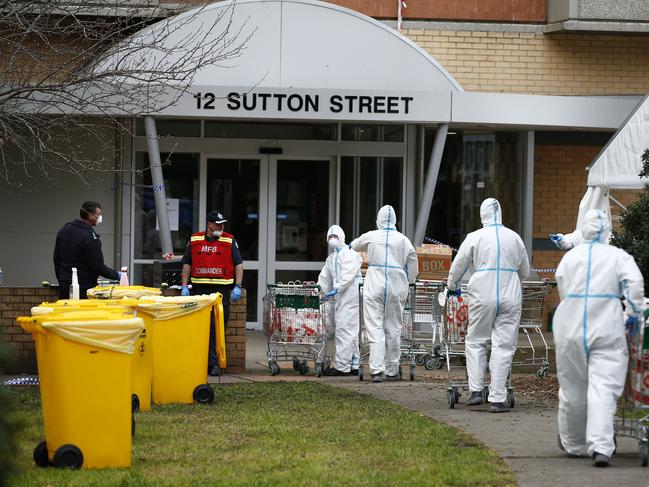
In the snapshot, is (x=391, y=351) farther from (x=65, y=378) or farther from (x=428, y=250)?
(x=65, y=378)

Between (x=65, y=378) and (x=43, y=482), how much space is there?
2.24 feet

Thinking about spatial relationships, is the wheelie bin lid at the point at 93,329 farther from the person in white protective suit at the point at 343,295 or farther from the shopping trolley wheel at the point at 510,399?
the person in white protective suit at the point at 343,295

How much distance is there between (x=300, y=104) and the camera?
55.6 ft

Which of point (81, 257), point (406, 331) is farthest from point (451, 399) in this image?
point (81, 257)

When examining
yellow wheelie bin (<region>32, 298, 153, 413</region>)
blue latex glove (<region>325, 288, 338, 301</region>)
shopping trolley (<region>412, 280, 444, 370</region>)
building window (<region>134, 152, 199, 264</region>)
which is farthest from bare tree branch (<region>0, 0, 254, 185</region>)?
shopping trolley (<region>412, 280, 444, 370</region>)

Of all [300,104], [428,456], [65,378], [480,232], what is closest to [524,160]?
[300,104]

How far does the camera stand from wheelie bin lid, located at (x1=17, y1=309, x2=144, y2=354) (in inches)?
309

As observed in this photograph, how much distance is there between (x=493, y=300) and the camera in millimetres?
11195

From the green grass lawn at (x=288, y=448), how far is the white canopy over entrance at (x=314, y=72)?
594 centimetres

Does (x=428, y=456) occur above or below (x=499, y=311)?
below

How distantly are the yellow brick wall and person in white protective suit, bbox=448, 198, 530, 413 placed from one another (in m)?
7.99

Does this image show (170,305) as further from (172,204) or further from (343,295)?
(172,204)

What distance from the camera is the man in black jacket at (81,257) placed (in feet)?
43.4

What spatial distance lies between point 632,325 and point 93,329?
3.62 meters
